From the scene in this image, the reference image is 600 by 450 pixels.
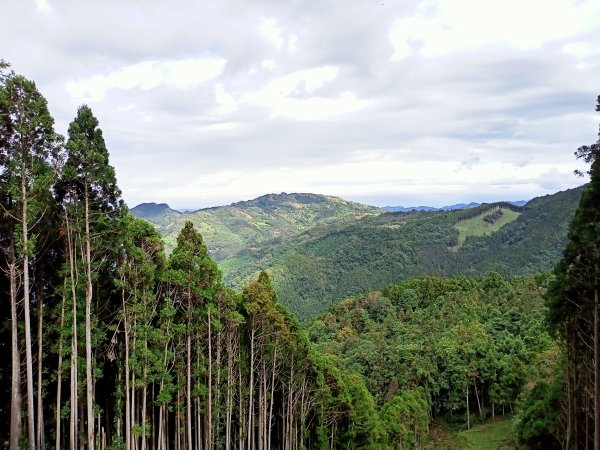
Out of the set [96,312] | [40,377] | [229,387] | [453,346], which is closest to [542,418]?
[229,387]

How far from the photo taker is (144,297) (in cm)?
2123

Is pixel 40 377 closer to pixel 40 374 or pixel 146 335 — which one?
pixel 40 374

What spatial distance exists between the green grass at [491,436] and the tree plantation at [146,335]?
A: 31.2 ft

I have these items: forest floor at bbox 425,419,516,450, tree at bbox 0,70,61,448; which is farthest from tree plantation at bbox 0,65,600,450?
forest floor at bbox 425,419,516,450

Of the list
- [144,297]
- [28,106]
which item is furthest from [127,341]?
[28,106]

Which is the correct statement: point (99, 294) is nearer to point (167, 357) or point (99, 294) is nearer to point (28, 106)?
point (167, 357)

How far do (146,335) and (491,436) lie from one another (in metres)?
45.6

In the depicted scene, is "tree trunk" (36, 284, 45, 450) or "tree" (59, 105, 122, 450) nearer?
"tree" (59, 105, 122, 450)

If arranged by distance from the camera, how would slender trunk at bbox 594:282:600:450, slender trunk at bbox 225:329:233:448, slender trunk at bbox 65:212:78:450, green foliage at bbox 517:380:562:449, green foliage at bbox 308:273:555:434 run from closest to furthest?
1. slender trunk at bbox 594:282:600:450
2. slender trunk at bbox 65:212:78:450
3. slender trunk at bbox 225:329:233:448
4. green foliage at bbox 517:380:562:449
5. green foliage at bbox 308:273:555:434

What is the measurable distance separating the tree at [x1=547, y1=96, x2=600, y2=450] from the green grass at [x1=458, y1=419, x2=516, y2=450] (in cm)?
2209

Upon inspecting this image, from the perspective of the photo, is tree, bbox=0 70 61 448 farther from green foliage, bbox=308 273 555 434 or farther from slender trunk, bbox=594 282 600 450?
green foliage, bbox=308 273 555 434

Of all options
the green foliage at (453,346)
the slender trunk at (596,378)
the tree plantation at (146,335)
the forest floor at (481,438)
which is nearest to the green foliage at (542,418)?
the tree plantation at (146,335)

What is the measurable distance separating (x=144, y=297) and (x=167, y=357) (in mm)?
3471

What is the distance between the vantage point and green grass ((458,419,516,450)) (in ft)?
152
